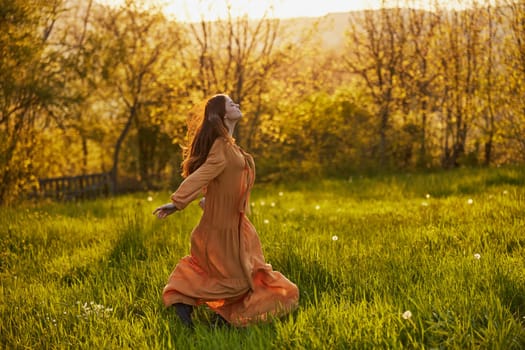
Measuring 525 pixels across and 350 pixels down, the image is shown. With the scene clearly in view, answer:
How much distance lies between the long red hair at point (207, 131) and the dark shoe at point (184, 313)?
0.95 metres

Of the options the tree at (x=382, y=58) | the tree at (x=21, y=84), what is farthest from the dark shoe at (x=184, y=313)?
the tree at (x=382, y=58)

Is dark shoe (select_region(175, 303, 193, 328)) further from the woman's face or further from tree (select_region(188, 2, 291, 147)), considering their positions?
tree (select_region(188, 2, 291, 147))

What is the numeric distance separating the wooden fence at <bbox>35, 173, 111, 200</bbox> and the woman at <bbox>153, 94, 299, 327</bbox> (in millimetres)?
11155

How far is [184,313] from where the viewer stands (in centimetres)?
385

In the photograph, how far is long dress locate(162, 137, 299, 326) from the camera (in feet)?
12.7

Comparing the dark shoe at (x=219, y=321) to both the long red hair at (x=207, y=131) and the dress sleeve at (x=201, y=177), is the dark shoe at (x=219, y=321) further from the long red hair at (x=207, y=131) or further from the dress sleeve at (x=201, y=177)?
the long red hair at (x=207, y=131)

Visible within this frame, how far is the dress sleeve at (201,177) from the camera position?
12.5 ft

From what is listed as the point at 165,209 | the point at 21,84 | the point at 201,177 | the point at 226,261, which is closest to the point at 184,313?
the point at 226,261

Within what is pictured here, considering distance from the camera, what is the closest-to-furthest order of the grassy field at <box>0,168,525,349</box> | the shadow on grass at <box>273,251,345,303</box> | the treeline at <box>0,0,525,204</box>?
the grassy field at <box>0,168,525,349</box> < the shadow on grass at <box>273,251,345,303</box> < the treeline at <box>0,0,525,204</box>

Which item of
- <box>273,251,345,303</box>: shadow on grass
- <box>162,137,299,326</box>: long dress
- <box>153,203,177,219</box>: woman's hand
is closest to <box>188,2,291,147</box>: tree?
<box>273,251,345,303</box>: shadow on grass

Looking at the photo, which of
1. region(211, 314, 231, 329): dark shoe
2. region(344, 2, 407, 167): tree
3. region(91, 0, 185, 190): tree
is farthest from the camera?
region(91, 0, 185, 190): tree

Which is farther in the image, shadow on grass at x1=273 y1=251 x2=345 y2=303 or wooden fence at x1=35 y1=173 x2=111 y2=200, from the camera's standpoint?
wooden fence at x1=35 y1=173 x2=111 y2=200

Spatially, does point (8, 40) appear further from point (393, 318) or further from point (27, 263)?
point (393, 318)

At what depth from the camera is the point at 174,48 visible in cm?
1798
